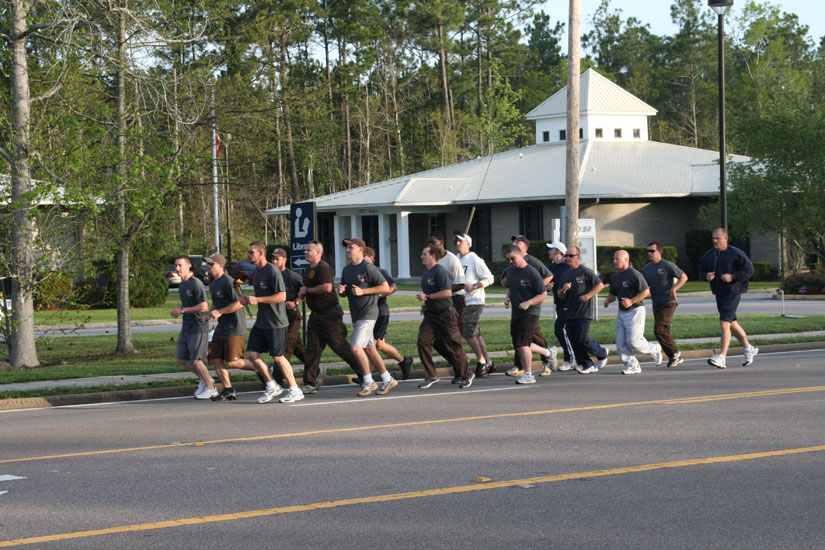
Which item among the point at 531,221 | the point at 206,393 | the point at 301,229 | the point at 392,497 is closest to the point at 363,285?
the point at 206,393

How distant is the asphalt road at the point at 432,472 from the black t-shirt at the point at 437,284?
151 cm

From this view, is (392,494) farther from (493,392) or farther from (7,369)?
(7,369)

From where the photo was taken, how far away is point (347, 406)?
12602 mm

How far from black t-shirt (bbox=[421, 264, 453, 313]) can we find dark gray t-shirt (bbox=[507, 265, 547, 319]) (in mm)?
912

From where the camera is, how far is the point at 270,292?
13109 millimetres

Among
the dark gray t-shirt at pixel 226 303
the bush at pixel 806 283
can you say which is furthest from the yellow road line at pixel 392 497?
the bush at pixel 806 283

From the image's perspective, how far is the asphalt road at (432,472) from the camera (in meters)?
6.52

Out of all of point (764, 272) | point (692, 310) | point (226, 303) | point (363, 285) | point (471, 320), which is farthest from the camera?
point (764, 272)

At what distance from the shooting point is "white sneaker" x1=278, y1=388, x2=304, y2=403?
13172 millimetres

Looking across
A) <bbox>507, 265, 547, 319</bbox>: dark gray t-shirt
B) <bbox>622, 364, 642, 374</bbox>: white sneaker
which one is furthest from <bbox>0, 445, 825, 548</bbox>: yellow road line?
<bbox>622, 364, 642, 374</bbox>: white sneaker

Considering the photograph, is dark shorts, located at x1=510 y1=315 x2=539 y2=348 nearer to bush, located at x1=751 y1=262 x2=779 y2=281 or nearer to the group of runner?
the group of runner

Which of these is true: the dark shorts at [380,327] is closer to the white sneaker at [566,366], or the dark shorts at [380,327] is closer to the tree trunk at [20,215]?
the white sneaker at [566,366]

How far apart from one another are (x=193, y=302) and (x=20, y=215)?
543cm

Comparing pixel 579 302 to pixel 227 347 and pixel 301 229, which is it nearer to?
pixel 301 229
